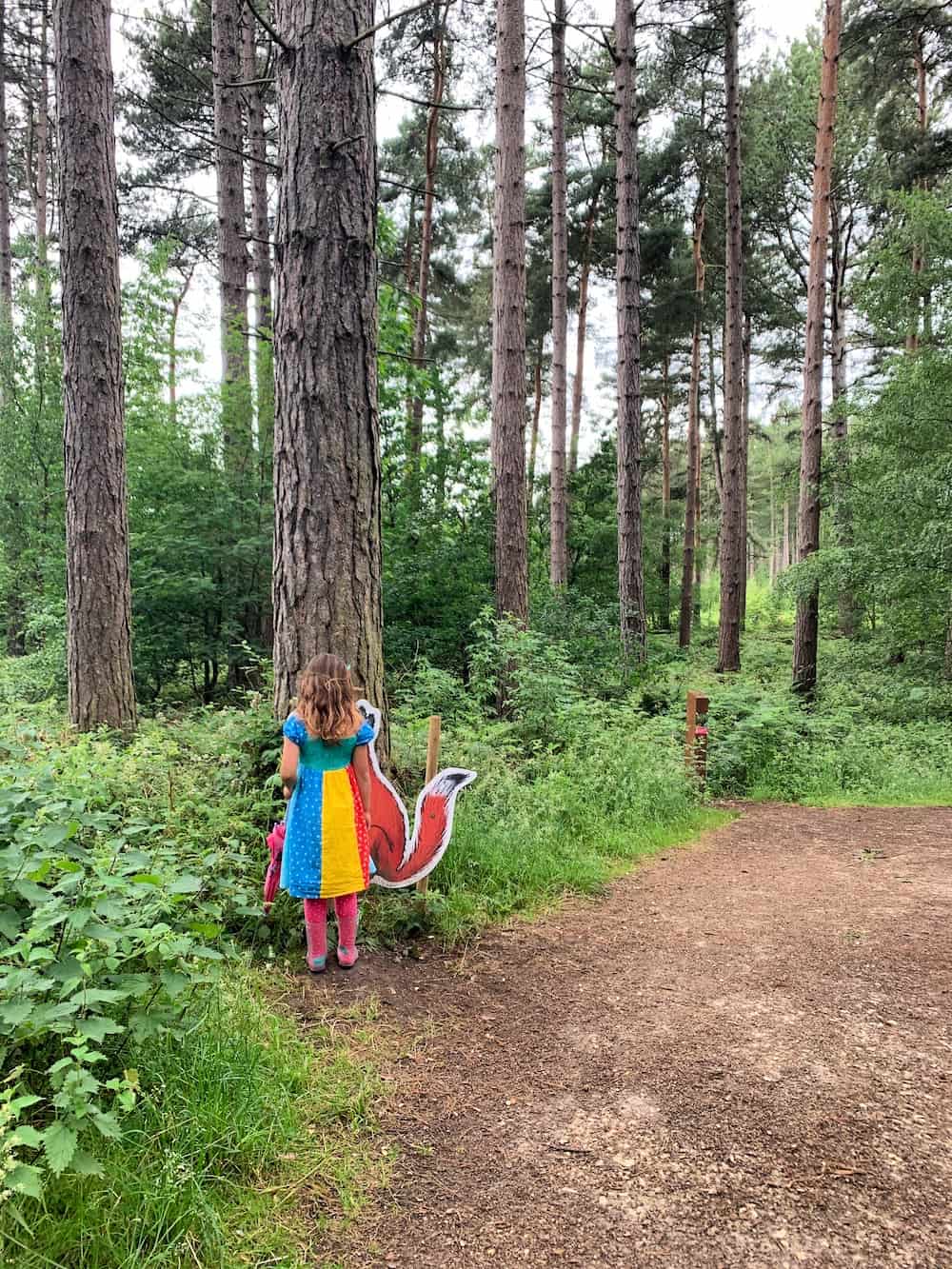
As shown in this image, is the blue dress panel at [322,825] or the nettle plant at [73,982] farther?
the blue dress panel at [322,825]

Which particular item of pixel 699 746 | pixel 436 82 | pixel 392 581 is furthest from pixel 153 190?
pixel 699 746

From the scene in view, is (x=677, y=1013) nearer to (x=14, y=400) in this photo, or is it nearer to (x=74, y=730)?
(x=74, y=730)

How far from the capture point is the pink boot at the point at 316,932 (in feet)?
11.0

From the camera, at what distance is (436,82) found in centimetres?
1675

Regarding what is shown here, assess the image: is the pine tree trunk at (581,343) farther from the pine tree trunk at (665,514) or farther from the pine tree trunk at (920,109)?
the pine tree trunk at (920,109)

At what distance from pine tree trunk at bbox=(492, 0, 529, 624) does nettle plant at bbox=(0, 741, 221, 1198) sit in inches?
277

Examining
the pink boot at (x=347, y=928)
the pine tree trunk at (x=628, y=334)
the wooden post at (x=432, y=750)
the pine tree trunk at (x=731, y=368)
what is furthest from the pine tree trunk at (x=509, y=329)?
the pine tree trunk at (x=731, y=368)

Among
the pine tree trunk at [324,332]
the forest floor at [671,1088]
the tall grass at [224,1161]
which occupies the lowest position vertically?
the forest floor at [671,1088]

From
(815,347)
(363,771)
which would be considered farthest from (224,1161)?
(815,347)

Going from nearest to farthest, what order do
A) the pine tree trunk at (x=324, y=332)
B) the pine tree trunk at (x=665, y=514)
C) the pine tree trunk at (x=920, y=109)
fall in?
the pine tree trunk at (x=324, y=332)
the pine tree trunk at (x=920, y=109)
the pine tree trunk at (x=665, y=514)

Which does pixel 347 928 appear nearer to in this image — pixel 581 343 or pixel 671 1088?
pixel 671 1088

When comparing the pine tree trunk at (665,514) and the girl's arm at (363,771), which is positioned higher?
the pine tree trunk at (665,514)

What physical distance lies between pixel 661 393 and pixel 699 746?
20573mm

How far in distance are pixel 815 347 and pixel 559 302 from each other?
502 centimetres
